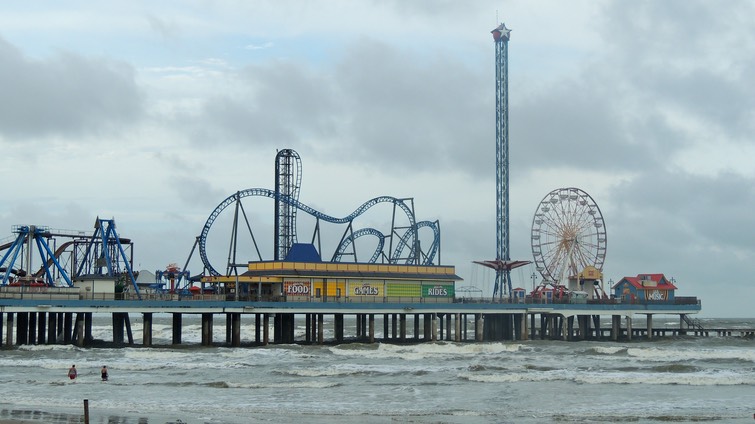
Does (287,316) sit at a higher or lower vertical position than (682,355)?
higher

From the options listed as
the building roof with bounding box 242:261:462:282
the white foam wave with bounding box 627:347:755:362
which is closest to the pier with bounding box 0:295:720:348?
the building roof with bounding box 242:261:462:282

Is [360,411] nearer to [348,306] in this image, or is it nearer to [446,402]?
[446,402]

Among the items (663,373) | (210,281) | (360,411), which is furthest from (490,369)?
(210,281)

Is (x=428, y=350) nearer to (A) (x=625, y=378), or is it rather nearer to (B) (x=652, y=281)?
(A) (x=625, y=378)

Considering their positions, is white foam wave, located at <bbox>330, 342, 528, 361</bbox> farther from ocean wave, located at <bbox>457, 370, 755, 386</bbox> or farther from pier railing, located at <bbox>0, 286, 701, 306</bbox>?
ocean wave, located at <bbox>457, 370, 755, 386</bbox>

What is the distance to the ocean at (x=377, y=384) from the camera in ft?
126

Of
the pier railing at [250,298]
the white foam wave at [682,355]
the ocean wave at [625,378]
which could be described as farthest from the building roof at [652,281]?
the ocean wave at [625,378]

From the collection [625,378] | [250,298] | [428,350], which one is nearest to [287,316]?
[250,298]

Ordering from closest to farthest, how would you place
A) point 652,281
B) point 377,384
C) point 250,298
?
point 377,384, point 250,298, point 652,281

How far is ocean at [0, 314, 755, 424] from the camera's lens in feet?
126

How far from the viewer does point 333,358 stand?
63312 millimetres

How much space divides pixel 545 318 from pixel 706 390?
40051 millimetres

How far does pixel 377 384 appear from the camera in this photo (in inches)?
1937

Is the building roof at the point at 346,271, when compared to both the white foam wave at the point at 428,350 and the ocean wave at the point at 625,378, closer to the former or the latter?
the white foam wave at the point at 428,350
